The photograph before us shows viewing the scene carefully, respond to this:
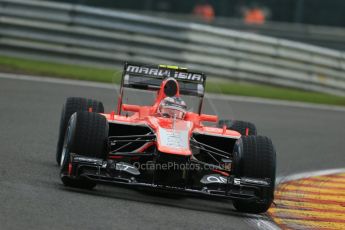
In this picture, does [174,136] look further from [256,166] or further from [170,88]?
[170,88]

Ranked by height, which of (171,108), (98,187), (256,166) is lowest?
(98,187)

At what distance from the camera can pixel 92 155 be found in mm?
8922

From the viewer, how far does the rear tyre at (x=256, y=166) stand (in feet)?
29.2

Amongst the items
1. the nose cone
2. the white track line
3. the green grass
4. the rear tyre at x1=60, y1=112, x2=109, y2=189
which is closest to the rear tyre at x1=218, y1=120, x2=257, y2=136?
the nose cone

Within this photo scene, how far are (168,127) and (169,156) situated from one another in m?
0.72

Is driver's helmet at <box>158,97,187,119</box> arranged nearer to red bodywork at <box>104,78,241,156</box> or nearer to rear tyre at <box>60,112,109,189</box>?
red bodywork at <box>104,78,241,156</box>

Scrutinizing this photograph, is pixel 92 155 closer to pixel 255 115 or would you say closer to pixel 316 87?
pixel 255 115

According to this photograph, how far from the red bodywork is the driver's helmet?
0.23ft

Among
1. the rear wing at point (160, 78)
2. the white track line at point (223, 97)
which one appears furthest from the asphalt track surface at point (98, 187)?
the rear wing at point (160, 78)

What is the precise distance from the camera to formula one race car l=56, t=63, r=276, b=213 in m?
8.79

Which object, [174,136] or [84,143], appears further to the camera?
[174,136]

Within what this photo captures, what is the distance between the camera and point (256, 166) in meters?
8.95

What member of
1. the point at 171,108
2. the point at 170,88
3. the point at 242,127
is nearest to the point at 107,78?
the point at 242,127

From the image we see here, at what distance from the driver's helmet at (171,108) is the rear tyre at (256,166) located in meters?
1.12
